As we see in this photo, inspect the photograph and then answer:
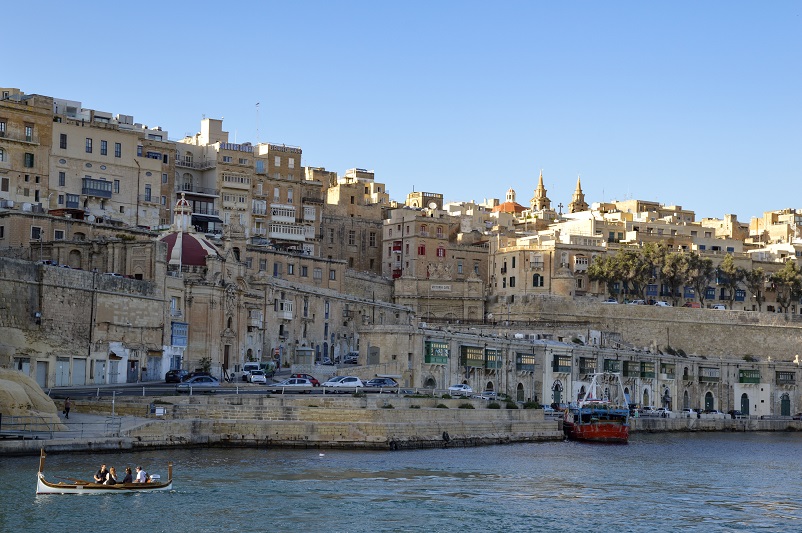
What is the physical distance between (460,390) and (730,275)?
53112mm

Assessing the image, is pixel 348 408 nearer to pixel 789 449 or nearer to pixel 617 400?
pixel 789 449

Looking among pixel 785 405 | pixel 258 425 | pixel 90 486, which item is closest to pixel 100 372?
pixel 258 425

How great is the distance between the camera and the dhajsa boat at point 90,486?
135 feet

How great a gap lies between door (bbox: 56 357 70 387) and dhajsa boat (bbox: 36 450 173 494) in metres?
23.1

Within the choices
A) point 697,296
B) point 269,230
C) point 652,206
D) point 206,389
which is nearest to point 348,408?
point 206,389

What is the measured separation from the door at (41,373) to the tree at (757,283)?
250 ft

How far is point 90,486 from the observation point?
4209cm

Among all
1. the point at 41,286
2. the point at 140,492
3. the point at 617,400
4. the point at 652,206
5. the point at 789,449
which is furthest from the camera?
the point at 652,206

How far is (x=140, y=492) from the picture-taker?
4309cm

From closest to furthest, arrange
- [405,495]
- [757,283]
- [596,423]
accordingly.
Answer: [405,495]
[596,423]
[757,283]

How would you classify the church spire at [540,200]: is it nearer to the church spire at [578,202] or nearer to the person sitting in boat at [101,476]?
the church spire at [578,202]

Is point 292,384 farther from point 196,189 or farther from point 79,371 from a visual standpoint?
point 196,189

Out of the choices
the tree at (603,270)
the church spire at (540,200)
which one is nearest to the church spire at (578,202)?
the church spire at (540,200)

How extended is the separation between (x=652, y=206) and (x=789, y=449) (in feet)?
244
